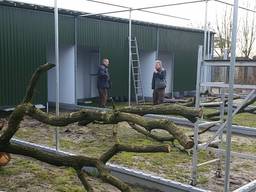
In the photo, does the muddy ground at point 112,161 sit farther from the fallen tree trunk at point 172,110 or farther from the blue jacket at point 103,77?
the blue jacket at point 103,77

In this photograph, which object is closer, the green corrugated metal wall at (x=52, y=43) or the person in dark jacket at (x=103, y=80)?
the green corrugated metal wall at (x=52, y=43)

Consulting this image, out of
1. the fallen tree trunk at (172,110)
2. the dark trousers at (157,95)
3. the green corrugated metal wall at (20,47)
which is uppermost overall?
the green corrugated metal wall at (20,47)

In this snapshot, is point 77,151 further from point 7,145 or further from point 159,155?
point 7,145

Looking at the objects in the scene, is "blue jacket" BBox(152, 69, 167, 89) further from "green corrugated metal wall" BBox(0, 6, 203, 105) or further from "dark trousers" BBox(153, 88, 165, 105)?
"green corrugated metal wall" BBox(0, 6, 203, 105)

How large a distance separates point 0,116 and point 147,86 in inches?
304

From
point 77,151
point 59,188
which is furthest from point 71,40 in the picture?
point 59,188

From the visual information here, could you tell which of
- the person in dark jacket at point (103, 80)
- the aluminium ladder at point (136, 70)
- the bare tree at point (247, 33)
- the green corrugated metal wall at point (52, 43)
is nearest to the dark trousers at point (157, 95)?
the aluminium ladder at point (136, 70)

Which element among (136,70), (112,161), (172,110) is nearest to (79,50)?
(136,70)

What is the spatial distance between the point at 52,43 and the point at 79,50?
2.23 meters

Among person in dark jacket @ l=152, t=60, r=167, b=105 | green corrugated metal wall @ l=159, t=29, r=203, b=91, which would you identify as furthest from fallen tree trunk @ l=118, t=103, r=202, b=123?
green corrugated metal wall @ l=159, t=29, r=203, b=91

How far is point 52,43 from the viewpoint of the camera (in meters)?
13.0

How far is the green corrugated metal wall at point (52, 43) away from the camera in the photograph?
444 inches

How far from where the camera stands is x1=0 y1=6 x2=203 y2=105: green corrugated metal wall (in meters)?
11.3

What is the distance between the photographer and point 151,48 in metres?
16.5
